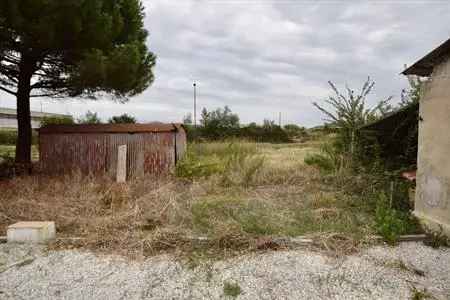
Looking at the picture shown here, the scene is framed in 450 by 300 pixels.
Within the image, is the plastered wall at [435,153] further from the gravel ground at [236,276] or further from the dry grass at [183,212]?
the dry grass at [183,212]

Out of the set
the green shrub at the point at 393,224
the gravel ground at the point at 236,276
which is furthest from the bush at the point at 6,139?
the green shrub at the point at 393,224

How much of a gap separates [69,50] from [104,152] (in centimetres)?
286

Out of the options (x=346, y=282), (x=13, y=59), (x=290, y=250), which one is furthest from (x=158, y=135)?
(x=346, y=282)

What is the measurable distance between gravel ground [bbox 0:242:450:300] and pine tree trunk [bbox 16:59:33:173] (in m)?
6.20

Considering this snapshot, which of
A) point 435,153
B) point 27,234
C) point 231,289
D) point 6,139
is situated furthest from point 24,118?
point 6,139

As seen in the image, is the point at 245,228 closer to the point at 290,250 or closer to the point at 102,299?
the point at 290,250

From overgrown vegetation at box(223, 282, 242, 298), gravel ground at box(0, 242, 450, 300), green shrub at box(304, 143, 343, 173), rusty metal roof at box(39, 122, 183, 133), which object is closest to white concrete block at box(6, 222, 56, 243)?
gravel ground at box(0, 242, 450, 300)

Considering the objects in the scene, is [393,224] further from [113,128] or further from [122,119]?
[122,119]

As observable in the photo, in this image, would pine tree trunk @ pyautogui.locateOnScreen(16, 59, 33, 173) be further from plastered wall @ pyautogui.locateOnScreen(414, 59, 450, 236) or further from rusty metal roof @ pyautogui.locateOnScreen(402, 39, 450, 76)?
plastered wall @ pyautogui.locateOnScreen(414, 59, 450, 236)

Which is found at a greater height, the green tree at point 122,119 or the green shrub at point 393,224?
the green tree at point 122,119

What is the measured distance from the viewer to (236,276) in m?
3.22

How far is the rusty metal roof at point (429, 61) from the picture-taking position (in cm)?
401

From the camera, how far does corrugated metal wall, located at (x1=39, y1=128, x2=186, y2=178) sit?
8.83 meters

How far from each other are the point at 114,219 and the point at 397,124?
19.0 feet
